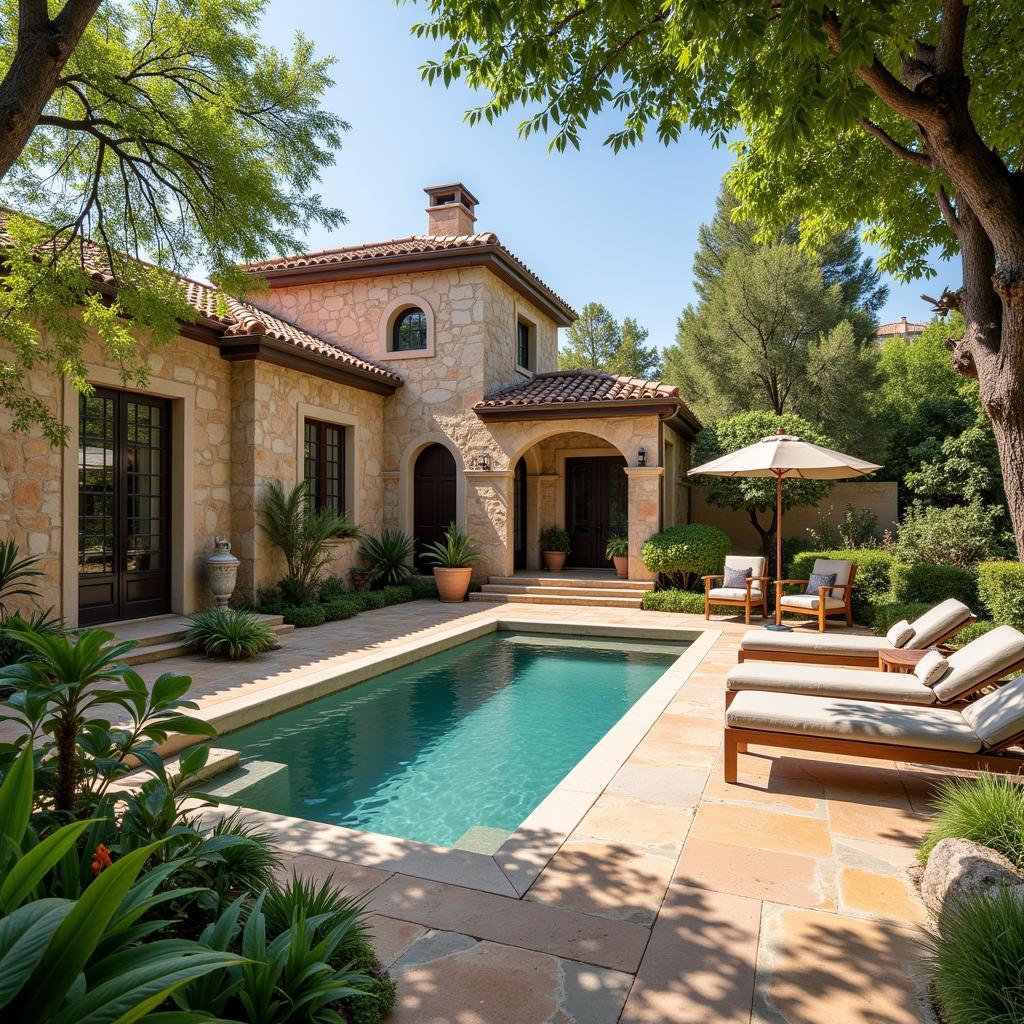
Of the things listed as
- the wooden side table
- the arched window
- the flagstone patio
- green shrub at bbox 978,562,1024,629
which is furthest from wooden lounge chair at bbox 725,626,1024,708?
the arched window

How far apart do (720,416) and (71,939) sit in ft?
69.6

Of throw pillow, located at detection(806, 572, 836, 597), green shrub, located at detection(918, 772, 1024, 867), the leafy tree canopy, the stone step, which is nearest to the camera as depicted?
green shrub, located at detection(918, 772, 1024, 867)

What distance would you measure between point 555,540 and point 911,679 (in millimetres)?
11268

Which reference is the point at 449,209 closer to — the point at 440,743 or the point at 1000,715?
the point at 440,743

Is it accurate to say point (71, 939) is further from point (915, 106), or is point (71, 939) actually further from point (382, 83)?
point (382, 83)

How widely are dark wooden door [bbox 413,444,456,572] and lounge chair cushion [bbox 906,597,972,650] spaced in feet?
31.2

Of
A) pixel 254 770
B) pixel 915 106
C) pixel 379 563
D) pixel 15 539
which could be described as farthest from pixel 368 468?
pixel 915 106

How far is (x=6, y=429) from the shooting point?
23.2 feet

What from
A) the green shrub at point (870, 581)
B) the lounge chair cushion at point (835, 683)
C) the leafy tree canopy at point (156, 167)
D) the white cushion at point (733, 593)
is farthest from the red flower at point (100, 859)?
the green shrub at point (870, 581)

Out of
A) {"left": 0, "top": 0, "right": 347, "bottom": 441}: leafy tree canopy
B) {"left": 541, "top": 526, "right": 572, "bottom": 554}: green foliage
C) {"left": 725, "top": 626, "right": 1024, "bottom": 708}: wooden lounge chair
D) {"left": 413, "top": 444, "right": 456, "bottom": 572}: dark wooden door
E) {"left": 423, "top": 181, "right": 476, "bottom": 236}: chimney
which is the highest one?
{"left": 423, "top": 181, "right": 476, "bottom": 236}: chimney

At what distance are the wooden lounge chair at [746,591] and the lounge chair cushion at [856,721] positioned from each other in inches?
241

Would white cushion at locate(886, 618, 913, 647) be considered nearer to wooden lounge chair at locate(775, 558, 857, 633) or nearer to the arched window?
wooden lounge chair at locate(775, 558, 857, 633)

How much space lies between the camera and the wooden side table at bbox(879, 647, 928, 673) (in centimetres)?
542

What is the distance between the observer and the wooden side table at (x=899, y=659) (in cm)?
542
